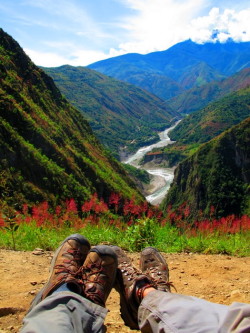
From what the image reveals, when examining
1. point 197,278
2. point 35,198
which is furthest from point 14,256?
point 35,198

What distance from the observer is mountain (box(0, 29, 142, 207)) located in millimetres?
19125

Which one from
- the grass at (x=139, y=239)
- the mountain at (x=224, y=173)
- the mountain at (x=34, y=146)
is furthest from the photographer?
the mountain at (x=224, y=173)

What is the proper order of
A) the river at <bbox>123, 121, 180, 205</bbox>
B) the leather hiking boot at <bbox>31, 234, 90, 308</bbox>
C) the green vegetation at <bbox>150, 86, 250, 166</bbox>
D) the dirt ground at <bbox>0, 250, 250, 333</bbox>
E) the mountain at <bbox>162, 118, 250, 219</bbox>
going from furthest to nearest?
the green vegetation at <bbox>150, 86, 250, 166</bbox> < the river at <bbox>123, 121, 180, 205</bbox> < the mountain at <bbox>162, 118, 250, 219</bbox> < the dirt ground at <bbox>0, 250, 250, 333</bbox> < the leather hiking boot at <bbox>31, 234, 90, 308</bbox>

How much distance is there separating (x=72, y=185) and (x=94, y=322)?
71.1 feet

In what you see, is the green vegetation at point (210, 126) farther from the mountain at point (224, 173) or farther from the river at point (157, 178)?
the mountain at point (224, 173)

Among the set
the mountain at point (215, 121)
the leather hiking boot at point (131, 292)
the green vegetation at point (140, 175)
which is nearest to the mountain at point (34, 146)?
the leather hiking boot at point (131, 292)

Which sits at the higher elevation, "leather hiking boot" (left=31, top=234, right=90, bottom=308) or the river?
"leather hiking boot" (left=31, top=234, right=90, bottom=308)

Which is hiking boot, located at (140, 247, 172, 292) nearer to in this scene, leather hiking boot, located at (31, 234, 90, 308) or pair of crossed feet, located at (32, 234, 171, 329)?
pair of crossed feet, located at (32, 234, 171, 329)

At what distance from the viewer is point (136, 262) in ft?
15.6

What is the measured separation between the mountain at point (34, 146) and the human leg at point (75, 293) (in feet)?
22.3

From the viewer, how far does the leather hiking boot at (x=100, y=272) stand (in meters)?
2.98

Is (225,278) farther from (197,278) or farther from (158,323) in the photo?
(158,323)

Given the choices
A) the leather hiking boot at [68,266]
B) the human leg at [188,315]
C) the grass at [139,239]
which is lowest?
the grass at [139,239]

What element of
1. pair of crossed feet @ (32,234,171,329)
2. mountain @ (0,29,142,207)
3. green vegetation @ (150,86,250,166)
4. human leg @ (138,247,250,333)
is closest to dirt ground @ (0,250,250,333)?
pair of crossed feet @ (32,234,171,329)
